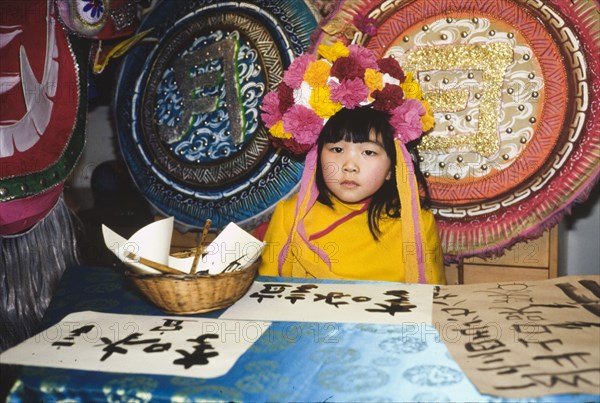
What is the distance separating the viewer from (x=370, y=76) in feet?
5.02

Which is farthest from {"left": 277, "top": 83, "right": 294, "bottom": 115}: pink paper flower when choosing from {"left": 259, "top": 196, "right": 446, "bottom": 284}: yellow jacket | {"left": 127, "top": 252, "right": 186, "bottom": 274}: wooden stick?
{"left": 127, "top": 252, "right": 186, "bottom": 274}: wooden stick

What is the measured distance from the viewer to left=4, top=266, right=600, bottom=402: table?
0.76m

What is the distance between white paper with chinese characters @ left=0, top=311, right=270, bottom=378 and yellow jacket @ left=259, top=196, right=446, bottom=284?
61 centimetres

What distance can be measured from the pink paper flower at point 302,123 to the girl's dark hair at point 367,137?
1.2 inches

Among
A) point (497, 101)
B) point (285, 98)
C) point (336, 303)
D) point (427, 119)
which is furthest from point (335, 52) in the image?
point (336, 303)

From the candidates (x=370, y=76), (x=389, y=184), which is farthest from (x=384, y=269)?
(x=370, y=76)

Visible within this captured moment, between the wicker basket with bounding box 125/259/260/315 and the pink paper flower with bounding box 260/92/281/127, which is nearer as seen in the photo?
Answer: the wicker basket with bounding box 125/259/260/315

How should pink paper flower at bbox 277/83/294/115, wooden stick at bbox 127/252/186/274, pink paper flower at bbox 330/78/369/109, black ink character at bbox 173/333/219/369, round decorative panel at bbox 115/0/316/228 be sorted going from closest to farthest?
black ink character at bbox 173/333/219/369
wooden stick at bbox 127/252/186/274
pink paper flower at bbox 330/78/369/109
pink paper flower at bbox 277/83/294/115
round decorative panel at bbox 115/0/316/228

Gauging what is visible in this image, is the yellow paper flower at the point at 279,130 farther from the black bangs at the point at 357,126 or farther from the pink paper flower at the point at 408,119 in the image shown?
the pink paper flower at the point at 408,119

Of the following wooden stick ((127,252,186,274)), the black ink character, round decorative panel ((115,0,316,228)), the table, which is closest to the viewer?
the table

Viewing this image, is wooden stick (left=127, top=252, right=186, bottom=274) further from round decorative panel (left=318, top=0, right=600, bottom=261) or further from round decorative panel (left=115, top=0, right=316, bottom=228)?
round decorative panel (left=318, top=0, right=600, bottom=261)

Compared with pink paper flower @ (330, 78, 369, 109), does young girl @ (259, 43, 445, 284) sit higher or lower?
lower

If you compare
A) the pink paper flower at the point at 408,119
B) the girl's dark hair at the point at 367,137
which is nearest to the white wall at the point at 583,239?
the girl's dark hair at the point at 367,137

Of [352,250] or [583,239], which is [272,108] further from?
[583,239]
